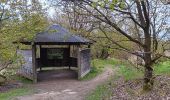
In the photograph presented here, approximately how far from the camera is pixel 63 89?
16.4 m

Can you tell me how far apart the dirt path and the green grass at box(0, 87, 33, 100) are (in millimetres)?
538

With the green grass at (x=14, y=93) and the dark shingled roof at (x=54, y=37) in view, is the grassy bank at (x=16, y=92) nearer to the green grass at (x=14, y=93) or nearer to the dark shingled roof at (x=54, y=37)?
the green grass at (x=14, y=93)

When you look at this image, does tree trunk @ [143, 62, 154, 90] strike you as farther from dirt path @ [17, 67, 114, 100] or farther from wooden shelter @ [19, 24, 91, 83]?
wooden shelter @ [19, 24, 91, 83]

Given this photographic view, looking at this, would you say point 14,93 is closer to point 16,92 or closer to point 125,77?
point 16,92

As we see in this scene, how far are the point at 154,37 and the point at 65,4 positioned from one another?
344 cm

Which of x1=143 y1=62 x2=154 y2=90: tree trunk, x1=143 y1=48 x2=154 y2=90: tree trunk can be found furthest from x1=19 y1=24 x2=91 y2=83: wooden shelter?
x1=143 y1=62 x2=154 y2=90: tree trunk

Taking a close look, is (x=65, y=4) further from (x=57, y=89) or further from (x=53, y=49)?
(x=53, y=49)

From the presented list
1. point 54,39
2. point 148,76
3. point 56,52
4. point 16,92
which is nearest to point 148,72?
point 148,76

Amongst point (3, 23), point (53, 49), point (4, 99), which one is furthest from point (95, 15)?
point (53, 49)

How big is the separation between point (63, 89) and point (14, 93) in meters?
2.59

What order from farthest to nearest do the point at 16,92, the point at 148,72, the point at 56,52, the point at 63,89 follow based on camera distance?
the point at 56,52, the point at 63,89, the point at 16,92, the point at 148,72

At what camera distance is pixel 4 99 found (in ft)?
44.3

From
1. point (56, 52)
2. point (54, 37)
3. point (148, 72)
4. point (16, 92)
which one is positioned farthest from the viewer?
point (56, 52)

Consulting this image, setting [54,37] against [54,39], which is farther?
[54,37]
